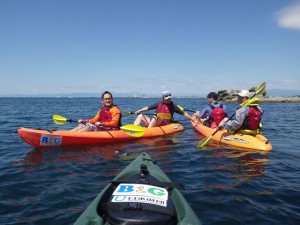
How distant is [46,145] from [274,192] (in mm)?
6564

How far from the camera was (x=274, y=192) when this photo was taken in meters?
4.68

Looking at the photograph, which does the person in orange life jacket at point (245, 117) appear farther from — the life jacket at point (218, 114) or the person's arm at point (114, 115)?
the person's arm at point (114, 115)

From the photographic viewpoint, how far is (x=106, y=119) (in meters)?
9.61

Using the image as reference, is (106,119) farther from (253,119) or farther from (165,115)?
(253,119)

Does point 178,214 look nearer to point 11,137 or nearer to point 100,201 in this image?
point 100,201

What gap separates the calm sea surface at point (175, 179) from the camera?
12.8ft

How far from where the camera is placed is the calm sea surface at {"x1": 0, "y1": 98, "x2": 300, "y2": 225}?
391 cm

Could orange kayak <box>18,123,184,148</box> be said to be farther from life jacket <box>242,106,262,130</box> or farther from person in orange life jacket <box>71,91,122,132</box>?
life jacket <box>242,106,262,130</box>

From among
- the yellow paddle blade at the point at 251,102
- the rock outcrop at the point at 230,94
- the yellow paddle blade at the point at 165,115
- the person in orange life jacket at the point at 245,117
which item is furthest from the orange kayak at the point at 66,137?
the rock outcrop at the point at 230,94

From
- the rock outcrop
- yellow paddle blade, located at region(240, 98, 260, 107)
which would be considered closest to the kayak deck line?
yellow paddle blade, located at region(240, 98, 260, 107)

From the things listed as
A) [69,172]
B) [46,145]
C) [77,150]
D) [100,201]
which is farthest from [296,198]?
[46,145]

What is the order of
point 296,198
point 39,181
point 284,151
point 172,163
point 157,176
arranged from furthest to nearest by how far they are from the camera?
point 284,151
point 172,163
point 39,181
point 296,198
point 157,176

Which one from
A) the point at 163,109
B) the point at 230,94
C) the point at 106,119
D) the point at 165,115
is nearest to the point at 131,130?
the point at 106,119

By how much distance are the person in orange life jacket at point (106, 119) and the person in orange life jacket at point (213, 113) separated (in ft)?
13.5
